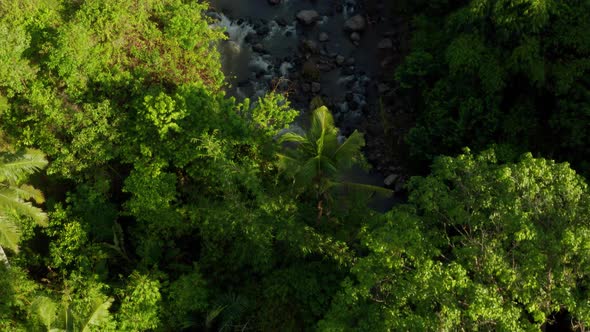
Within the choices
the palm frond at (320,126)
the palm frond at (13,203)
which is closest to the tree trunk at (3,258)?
the palm frond at (13,203)

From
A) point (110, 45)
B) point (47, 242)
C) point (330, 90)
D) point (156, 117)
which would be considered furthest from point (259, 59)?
point (47, 242)

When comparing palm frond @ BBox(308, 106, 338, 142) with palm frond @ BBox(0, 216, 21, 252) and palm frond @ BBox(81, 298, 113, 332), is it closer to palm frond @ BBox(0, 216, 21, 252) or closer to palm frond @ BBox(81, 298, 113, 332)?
palm frond @ BBox(81, 298, 113, 332)

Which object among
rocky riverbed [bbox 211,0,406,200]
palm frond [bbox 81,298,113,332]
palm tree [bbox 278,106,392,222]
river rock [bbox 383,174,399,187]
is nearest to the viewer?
palm frond [bbox 81,298,113,332]

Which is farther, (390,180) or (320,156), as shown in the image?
(390,180)

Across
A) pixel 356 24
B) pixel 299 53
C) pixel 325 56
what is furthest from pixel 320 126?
pixel 356 24

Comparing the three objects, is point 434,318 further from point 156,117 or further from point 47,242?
point 47,242

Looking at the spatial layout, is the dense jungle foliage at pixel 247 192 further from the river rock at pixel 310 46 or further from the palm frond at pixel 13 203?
the river rock at pixel 310 46

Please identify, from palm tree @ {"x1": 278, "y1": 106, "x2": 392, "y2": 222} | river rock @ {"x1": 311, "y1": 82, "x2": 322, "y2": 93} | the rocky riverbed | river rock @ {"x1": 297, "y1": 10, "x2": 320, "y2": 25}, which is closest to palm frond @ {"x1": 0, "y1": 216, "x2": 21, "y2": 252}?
palm tree @ {"x1": 278, "y1": 106, "x2": 392, "y2": 222}

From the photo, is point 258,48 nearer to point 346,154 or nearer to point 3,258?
point 346,154
